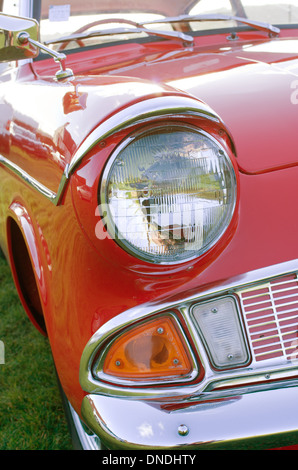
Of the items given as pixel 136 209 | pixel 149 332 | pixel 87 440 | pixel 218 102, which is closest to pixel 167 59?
pixel 218 102

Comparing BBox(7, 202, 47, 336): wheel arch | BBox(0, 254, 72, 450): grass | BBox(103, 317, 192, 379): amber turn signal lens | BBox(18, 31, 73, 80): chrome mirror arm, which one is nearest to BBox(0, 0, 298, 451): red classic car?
BBox(103, 317, 192, 379): amber turn signal lens

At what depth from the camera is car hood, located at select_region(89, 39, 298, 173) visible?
1195mm

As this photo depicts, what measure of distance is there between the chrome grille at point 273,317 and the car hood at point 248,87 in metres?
0.28

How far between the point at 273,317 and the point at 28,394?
1161mm

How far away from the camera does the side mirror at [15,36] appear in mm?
1361

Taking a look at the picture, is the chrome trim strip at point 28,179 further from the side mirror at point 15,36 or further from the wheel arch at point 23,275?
the side mirror at point 15,36

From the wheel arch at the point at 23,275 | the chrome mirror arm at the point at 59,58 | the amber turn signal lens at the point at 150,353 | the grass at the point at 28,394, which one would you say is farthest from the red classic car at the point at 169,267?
the grass at the point at 28,394

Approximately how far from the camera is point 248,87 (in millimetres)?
1399

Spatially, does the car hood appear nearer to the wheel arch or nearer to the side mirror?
the side mirror

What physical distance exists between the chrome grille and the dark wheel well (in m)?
0.84

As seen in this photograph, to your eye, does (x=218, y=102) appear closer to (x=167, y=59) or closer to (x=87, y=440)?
(x=167, y=59)

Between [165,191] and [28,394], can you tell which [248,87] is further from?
[28,394]

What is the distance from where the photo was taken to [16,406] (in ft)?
6.03

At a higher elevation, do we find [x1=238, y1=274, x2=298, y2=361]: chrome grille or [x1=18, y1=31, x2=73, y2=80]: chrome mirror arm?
[x1=18, y1=31, x2=73, y2=80]: chrome mirror arm
